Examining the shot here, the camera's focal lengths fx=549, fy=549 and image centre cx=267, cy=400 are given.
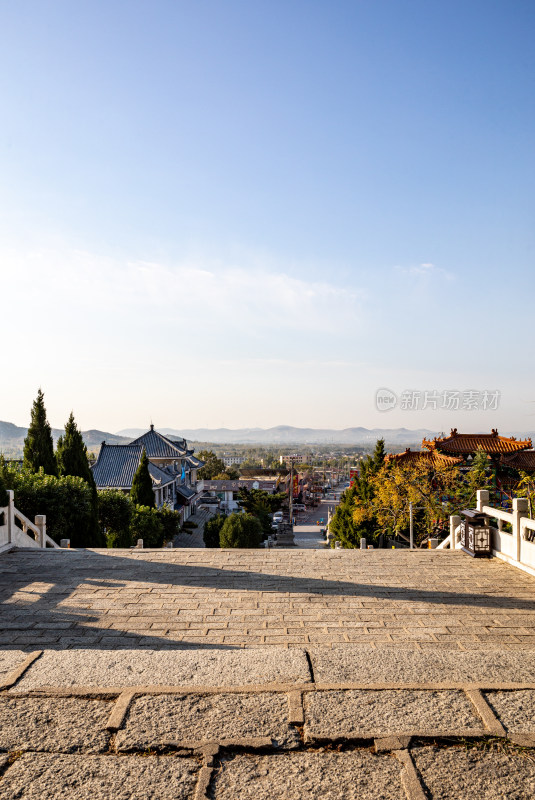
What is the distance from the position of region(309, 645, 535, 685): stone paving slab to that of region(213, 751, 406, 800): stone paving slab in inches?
31.8

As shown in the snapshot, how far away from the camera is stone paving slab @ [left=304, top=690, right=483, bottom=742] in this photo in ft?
9.89

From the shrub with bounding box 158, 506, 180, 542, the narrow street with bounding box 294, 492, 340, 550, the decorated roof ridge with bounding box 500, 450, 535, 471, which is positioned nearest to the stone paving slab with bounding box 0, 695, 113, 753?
the shrub with bounding box 158, 506, 180, 542

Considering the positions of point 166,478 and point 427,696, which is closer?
point 427,696

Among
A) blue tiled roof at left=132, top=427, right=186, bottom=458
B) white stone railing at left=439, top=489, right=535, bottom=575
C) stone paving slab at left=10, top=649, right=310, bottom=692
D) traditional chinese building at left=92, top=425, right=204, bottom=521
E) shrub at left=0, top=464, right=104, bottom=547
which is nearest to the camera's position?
stone paving slab at left=10, top=649, right=310, bottom=692

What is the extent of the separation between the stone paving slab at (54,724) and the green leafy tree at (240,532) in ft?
62.5

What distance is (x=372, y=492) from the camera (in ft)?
89.7

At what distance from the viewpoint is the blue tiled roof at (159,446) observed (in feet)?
136

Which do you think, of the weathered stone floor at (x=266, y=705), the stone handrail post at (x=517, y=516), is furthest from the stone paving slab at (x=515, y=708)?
the stone handrail post at (x=517, y=516)

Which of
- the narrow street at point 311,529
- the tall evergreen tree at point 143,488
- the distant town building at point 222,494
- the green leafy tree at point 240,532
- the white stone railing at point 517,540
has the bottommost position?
the narrow street at point 311,529

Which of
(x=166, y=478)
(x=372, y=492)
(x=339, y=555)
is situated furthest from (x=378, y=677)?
(x=166, y=478)

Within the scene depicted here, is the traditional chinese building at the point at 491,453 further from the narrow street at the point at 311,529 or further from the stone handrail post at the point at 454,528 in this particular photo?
the stone handrail post at the point at 454,528

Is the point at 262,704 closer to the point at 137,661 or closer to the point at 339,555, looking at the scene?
the point at 137,661

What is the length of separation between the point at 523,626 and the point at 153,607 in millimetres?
4177

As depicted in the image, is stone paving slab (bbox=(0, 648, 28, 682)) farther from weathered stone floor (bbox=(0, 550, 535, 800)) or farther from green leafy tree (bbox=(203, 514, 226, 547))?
green leafy tree (bbox=(203, 514, 226, 547))
